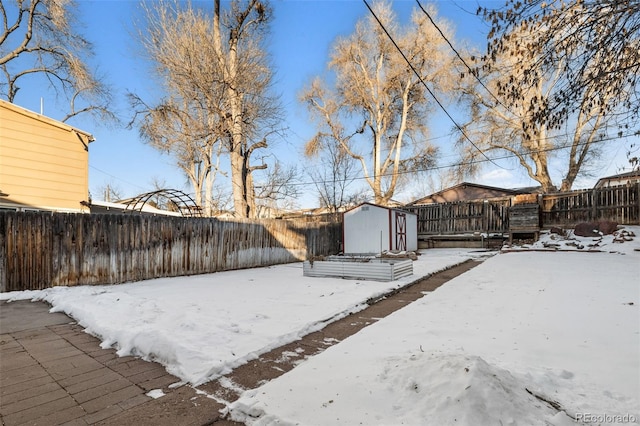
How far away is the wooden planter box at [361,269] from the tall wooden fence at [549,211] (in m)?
9.23

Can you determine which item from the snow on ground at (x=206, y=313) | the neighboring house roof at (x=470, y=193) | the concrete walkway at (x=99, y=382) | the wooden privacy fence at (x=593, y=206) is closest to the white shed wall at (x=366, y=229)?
the snow on ground at (x=206, y=313)

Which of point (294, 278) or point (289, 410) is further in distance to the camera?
point (294, 278)

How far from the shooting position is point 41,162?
855 centimetres

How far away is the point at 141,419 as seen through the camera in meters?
1.91

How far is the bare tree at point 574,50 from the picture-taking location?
3096 mm

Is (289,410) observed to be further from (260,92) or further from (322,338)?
(260,92)

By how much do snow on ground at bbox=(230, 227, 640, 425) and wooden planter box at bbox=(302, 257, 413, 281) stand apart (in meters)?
2.21

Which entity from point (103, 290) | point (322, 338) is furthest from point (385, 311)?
point (103, 290)

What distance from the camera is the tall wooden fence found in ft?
37.6

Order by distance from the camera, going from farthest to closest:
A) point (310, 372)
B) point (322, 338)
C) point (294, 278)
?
point (294, 278)
point (322, 338)
point (310, 372)

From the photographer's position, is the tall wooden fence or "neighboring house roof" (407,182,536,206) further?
"neighboring house roof" (407,182,536,206)

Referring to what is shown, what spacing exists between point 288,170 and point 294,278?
1184 centimetres

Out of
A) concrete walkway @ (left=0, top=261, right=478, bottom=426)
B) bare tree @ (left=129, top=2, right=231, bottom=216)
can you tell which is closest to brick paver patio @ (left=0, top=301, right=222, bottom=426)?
concrete walkway @ (left=0, top=261, right=478, bottom=426)

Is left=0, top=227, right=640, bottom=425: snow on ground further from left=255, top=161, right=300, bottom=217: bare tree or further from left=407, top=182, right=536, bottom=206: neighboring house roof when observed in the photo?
left=407, top=182, right=536, bottom=206: neighboring house roof
